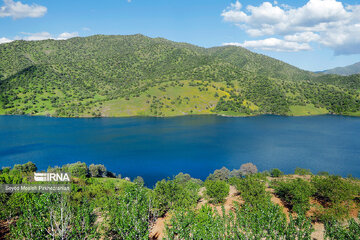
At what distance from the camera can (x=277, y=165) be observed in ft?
313

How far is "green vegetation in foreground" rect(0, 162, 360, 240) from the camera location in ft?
68.4

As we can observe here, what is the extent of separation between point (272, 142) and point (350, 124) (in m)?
106

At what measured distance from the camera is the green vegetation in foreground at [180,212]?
20859 mm

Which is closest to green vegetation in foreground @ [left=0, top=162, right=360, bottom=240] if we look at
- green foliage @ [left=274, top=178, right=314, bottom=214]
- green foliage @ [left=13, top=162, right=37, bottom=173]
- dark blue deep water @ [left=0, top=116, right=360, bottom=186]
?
green foliage @ [left=274, top=178, right=314, bottom=214]

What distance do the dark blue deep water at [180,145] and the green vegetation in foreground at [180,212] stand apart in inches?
1824

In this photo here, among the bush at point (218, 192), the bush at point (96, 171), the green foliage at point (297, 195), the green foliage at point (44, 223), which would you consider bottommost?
the bush at point (96, 171)

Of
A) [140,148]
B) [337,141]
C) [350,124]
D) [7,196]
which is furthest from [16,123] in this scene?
[350,124]

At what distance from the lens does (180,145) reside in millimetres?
125938

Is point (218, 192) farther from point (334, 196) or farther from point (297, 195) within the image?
point (334, 196)

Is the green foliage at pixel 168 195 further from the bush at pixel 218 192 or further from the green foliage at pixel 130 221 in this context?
the green foliage at pixel 130 221

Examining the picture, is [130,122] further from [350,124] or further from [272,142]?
[350,124]

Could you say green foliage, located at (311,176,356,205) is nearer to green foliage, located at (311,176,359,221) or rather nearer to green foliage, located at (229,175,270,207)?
green foliage, located at (311,176,359,221)

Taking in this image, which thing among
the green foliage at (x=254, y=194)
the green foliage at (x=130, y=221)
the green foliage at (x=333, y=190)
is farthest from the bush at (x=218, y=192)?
the green foliage at (x=130, y=221)

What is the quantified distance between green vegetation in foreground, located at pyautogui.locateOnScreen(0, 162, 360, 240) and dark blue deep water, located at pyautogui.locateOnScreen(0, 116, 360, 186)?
46.3 meters
